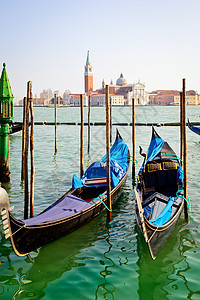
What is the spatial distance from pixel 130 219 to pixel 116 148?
3353 millimetres

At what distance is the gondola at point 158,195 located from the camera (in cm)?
388

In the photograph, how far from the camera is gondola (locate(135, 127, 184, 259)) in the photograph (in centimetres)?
388

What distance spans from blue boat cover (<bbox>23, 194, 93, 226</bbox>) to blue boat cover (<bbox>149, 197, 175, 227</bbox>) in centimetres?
112

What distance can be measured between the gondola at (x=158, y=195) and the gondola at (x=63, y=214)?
58 cm

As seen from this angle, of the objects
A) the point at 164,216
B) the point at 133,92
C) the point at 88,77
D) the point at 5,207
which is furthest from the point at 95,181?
the point at 88,77

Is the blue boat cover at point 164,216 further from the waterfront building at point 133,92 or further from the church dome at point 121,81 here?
the church dome at point 121,81

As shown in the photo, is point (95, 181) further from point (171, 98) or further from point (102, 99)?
point (171, 98)

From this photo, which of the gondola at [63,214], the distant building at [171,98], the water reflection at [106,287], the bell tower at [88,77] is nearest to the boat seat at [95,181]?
the gondola at [63,214]

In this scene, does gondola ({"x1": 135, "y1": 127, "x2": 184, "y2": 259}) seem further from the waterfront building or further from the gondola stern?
the waterfront building

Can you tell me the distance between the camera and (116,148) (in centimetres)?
859

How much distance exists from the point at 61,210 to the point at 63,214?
0.10 m

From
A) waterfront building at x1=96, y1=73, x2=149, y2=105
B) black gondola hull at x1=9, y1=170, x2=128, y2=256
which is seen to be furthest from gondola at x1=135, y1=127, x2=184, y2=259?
waterfront building at x1=96, y1=73, x2=149, y2=105

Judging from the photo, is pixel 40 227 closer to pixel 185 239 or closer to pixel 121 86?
pixel 185 239

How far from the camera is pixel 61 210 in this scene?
464cm
